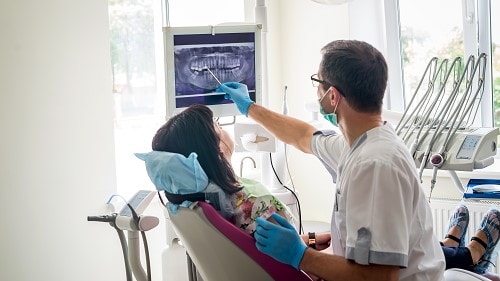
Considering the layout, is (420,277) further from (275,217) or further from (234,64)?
(234,64)

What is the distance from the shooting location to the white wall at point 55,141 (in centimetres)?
241

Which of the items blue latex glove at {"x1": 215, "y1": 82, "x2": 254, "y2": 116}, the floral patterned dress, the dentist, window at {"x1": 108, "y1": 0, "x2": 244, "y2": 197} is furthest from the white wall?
the dentist

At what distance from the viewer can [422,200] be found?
5.38 ft

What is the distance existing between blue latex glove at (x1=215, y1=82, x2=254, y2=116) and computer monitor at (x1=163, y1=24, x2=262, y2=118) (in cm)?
4

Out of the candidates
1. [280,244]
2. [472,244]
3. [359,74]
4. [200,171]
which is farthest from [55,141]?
[472,244]

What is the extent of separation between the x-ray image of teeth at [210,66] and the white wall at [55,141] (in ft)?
1.72

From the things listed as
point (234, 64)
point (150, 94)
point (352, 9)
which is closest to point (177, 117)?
point (234, 64)

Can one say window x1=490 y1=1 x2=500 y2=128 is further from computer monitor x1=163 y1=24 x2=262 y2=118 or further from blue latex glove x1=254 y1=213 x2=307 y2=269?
blue latex glove x1=254 y1=213 x2=307 y2=269

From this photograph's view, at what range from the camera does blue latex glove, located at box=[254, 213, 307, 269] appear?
1633 mm

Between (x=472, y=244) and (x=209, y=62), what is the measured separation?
46.9 inches

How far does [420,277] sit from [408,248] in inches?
5.3

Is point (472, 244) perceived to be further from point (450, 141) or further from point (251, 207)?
point (251, 207)

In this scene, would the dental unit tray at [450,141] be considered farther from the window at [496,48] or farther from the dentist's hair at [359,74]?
the window at [496,48]

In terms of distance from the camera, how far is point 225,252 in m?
1.68
